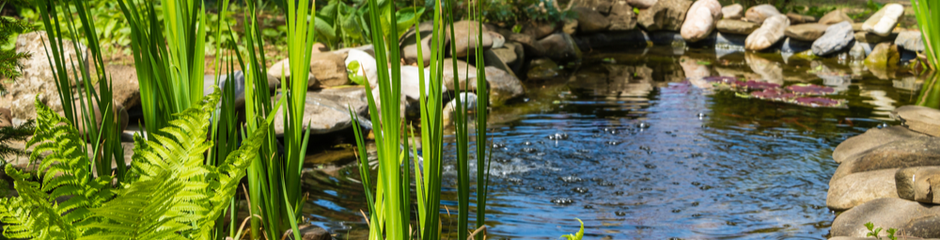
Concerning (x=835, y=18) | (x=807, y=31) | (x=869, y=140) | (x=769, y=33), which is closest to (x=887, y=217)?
(x=869, y=140)

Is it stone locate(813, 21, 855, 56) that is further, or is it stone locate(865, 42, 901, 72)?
stone locate(813, 21, 855, 56)

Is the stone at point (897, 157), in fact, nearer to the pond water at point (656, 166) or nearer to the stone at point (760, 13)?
the pond water at point (656, 166)

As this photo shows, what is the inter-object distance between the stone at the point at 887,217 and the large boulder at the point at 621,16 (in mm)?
9763

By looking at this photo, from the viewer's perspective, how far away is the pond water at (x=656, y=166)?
3.25 metres

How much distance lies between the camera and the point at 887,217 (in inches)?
115

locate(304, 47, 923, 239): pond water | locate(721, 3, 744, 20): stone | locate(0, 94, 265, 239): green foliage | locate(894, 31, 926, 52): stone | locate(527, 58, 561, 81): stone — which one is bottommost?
locate(304, 47, 923, 239): pond water

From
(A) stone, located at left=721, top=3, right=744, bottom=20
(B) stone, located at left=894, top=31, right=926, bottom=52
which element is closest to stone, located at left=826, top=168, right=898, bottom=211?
(B) stone, located at left=894, top=31, right=926, bottom=52

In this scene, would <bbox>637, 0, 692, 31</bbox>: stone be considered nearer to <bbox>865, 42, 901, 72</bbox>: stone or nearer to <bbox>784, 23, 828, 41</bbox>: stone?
<bbox>784, 23, 828, 41</bbox>: stone

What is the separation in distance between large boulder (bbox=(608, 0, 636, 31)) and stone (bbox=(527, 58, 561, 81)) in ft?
9.85

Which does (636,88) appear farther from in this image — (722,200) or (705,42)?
(705,42)

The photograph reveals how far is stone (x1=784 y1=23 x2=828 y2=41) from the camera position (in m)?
11.4

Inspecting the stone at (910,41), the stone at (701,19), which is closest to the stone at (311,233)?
the stone at (910,41)

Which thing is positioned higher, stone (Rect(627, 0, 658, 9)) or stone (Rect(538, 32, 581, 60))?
stone (Rect(627, 0, 658, 9))

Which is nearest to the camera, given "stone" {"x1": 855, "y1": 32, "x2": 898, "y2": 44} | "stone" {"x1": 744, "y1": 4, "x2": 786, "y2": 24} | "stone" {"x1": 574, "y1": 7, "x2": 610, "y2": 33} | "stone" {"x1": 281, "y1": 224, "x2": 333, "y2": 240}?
"stone" {"x1": 281, "y1": 224, "x2": 333, "y2": 240}
